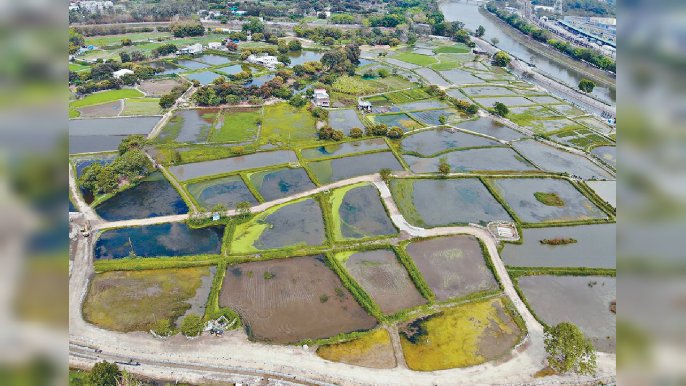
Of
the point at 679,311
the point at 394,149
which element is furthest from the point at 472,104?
the point at 679,311

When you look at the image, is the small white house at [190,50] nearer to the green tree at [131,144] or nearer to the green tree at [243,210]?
the green tree at [131,144]

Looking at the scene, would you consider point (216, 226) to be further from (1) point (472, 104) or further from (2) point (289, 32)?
(2) point (289, 32)

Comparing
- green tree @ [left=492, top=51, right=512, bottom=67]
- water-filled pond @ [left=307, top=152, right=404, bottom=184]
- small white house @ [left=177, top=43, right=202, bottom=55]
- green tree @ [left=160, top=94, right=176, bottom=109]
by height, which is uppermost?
small white house @ [left=177, top=43, right=202, bottom=55]

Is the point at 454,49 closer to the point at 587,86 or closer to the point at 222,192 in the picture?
the point at 587,86

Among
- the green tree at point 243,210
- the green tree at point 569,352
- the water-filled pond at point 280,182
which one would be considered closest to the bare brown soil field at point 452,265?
the green tree at point 569,352

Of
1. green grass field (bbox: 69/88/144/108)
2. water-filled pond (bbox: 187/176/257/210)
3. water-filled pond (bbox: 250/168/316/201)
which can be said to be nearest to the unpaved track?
water-filled pond (bbox: 187/176/257/210)

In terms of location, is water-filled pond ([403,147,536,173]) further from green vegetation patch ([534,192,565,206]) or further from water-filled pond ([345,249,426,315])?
water-filled pond ([345,249,426,315])

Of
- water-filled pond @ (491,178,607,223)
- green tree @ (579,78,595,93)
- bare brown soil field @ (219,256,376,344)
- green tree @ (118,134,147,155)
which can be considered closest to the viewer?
bare brown soil field @ (219,256,376,344)
